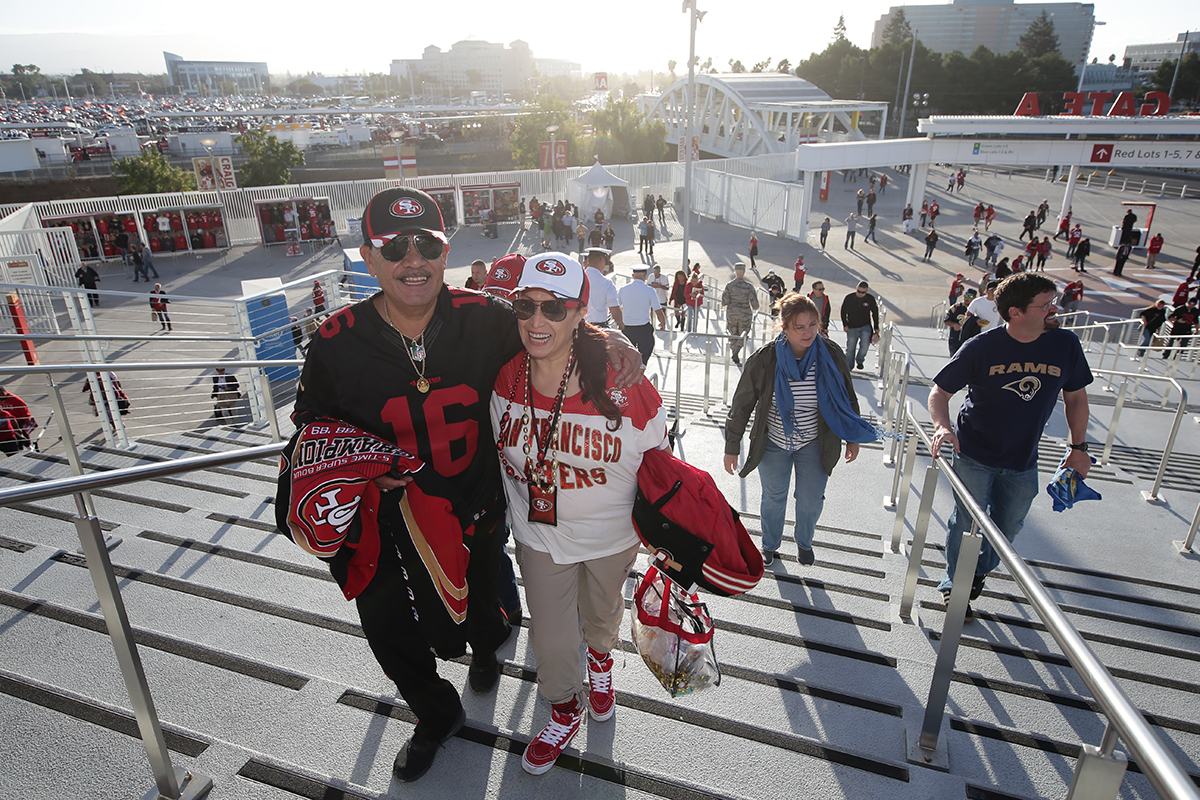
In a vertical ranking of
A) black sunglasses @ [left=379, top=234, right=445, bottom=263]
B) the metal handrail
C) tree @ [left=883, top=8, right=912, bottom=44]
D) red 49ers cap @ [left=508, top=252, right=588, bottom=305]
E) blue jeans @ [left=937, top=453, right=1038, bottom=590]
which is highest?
tree @ [left=883, top=8, right=912, bottom=44]

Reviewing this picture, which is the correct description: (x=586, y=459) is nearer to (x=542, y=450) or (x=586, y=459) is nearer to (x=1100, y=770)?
(x=542, y=450)

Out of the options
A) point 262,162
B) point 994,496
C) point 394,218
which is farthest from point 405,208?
point 262,162

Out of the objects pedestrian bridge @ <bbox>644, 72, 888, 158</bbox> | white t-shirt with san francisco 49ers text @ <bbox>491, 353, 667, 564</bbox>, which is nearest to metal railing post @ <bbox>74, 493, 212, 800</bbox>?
white t-shirt with san francisco 49ers text @ <bbox>491, 353, 667, 564</bbox>

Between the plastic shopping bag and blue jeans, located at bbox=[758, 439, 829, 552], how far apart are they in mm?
1687

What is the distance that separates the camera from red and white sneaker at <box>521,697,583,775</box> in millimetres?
2301

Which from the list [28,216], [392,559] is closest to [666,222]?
[28,216]

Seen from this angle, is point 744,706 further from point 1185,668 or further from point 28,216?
point 28,216

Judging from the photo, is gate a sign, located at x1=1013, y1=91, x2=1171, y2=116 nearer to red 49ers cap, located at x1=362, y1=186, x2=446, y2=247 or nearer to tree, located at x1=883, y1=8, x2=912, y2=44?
red 49ers cap, located at x1=362, y1=186, x2=446, y2=247

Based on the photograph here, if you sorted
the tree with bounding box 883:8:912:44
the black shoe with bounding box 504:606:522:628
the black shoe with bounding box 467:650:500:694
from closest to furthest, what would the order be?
the black shoe with bounding box 467:650:500:694 → the black shoe with bounding box 504:606:522:628 → the tree with bounding box 883:8:912:44

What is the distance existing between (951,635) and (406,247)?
2.32 m

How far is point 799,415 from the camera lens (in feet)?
12.5

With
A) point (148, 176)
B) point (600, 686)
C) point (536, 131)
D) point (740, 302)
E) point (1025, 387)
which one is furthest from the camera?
point (536, 131)

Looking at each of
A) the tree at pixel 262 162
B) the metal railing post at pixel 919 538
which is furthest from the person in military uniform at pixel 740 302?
the tree at pixel 262 162

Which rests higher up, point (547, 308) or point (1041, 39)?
point (1041, 39)
